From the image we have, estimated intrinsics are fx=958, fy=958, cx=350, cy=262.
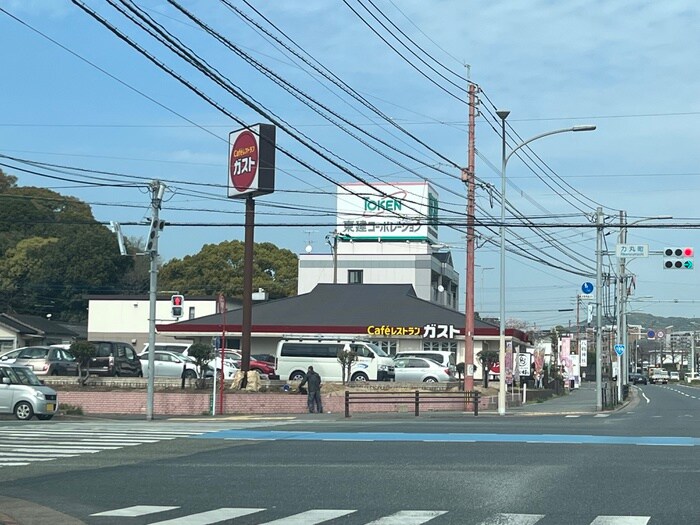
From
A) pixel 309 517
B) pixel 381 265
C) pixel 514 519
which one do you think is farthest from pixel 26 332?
pixel 514 519

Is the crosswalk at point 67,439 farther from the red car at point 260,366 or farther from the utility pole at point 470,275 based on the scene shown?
the red car at point 260,366

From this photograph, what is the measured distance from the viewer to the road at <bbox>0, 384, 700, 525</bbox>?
1136 cm

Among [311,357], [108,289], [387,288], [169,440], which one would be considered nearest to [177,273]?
[108,289]

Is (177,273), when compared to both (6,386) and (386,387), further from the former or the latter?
(6,386)

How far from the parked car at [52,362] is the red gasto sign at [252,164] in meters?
11.0

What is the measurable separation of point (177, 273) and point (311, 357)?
5421 centimetres

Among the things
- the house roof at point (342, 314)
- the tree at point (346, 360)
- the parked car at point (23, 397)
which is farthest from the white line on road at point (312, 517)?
the house roof at point (342, 314)

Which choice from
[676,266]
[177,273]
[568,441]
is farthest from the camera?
[177,273]

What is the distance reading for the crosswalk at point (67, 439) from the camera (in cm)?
1847

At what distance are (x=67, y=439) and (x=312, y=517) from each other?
12.4 meters

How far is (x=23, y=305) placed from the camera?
9056 centimetres

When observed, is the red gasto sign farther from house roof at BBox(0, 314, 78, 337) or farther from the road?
house roof at BBox(0, 314, 78, 337)

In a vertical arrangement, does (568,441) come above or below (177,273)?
below

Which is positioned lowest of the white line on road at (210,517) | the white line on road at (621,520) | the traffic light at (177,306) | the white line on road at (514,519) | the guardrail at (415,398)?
the white line on road at (210,517)
